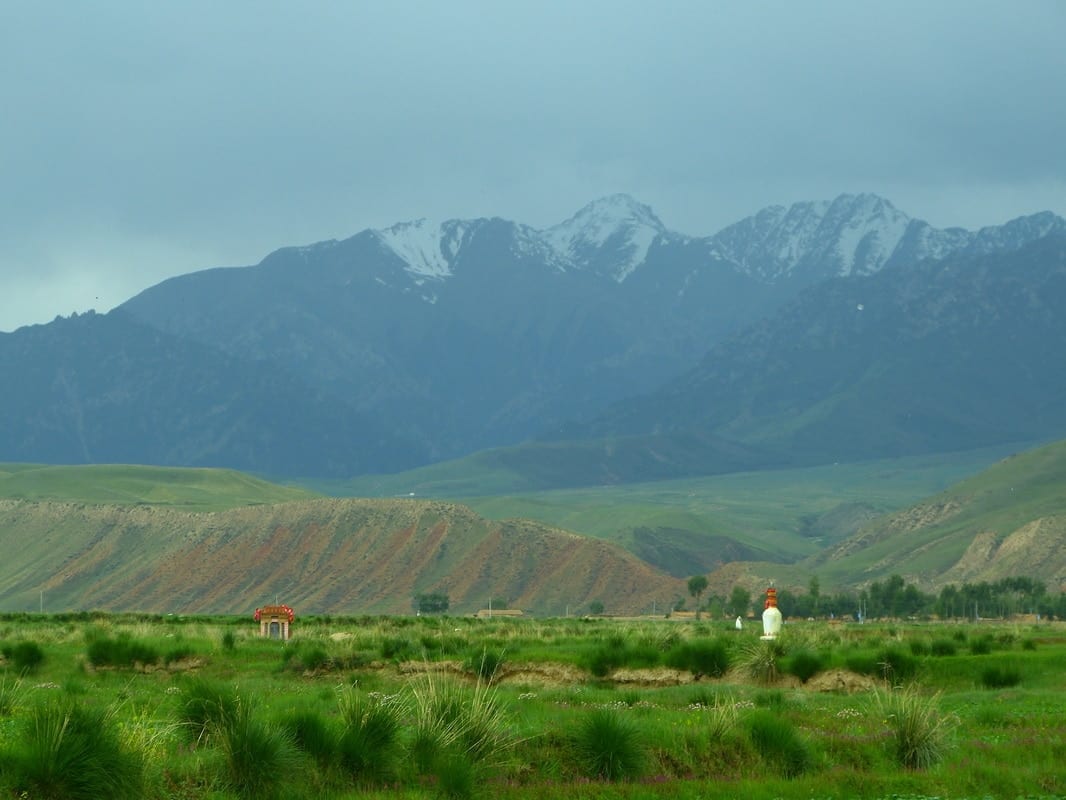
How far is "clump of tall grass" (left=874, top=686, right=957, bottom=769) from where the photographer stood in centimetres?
2233

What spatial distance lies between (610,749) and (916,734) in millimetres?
4247

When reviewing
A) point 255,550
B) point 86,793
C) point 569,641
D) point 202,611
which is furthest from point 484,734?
point 255,550

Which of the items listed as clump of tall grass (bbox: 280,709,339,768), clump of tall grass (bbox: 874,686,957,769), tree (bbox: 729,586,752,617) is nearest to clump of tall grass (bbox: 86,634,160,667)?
clump of tall grass (bbox: 280,709,339,768)

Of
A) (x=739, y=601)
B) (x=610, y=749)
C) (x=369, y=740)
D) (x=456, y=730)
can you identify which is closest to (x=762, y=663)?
(x=610, y=749)

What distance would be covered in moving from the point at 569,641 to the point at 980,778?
2213 centimetres

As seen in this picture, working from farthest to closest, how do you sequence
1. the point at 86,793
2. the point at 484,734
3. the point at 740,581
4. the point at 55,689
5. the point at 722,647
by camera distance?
the point at 740,581 → the point at 722,647 → the point at 55,689 → the point at 484,734 → the point at 86,793

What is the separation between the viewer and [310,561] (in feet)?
458

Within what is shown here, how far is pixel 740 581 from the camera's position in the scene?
450 feet

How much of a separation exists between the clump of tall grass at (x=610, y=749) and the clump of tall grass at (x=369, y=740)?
2363 mm

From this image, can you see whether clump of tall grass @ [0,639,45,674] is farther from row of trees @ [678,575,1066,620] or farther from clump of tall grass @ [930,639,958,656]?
row of trees @ [678,575,1066,620]

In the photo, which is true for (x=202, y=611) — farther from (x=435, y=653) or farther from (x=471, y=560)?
(x=435, y=653)

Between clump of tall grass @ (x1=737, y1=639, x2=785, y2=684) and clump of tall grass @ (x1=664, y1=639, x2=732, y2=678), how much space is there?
0.47 metres

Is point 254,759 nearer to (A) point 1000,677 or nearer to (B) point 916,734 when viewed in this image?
(B) point 916,734

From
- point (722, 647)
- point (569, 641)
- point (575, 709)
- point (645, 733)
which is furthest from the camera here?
point (569, 641)
